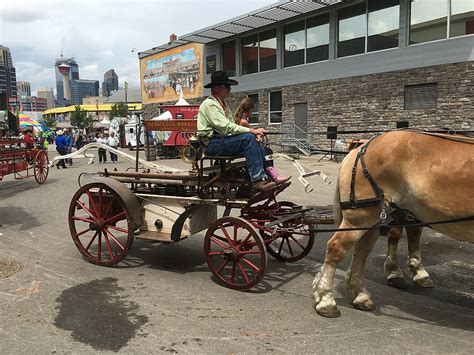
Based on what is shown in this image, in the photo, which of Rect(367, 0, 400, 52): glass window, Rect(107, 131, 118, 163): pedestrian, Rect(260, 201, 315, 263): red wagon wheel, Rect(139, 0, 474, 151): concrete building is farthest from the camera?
Rect(107, 131, 118, 163): pedestrian

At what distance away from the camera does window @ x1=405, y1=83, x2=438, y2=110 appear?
1783cm

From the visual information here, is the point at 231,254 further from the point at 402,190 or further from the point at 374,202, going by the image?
the point at 402,190

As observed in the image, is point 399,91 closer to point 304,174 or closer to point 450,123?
point 450,123

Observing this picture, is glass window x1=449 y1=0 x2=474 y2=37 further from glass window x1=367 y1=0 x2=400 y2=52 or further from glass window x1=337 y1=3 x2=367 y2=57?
glass window x1=337 y1=3 x2=367 y2=57

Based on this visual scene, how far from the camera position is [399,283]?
15.6 ft

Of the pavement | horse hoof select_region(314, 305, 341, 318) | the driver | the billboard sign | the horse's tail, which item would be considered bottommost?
the pavement

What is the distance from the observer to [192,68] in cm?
3167

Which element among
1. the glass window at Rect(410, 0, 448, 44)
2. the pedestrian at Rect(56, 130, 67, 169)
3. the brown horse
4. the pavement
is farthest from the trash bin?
the glass window at Rect(410, 0, 448, 44)

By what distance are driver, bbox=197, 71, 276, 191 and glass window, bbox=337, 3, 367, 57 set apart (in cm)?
1737

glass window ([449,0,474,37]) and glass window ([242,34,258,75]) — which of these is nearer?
glass window ([449,0,474,37])

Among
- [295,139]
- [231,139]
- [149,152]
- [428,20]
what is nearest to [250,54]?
[295,139]

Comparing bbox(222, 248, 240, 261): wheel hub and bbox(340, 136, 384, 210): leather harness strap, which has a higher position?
bbox(340, 136, 384, 210): leather harness strap

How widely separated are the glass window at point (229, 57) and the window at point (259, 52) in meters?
1.16

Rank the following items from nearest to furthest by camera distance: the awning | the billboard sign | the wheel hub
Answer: the wheel hub, the awning, the billboard sign
